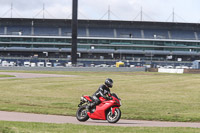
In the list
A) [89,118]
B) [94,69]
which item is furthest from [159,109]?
[94,69]

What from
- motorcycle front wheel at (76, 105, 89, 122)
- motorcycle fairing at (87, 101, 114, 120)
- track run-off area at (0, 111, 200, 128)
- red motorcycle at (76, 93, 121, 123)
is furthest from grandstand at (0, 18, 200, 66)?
motorcycle fairing at (87, 101, 114, 120)

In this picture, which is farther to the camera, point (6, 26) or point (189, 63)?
point (6, 26)

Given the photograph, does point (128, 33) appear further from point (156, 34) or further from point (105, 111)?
point (105, 111)

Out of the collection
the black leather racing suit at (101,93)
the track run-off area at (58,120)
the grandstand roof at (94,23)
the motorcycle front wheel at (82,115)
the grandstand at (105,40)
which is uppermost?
the grandstand roof at (94,23)

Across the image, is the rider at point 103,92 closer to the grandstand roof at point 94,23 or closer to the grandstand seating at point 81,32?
the grandstand seating at point 81,32

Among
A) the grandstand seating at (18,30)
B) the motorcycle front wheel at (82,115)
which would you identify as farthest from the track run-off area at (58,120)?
→ the grandstand seating at (18,30)

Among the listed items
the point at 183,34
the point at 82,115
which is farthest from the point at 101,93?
the point at 183,34

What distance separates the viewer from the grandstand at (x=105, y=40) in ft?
439

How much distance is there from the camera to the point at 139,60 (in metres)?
130

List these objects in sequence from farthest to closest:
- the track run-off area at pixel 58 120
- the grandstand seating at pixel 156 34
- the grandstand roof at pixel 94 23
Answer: the grandstand seating at pixel 156 34 < the grandstand roof at pixel 94 23 < the track run-off area at pixel 58 120

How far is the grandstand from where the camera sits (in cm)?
13375

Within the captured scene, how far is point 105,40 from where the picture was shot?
135 metres

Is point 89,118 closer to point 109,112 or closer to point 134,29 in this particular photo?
point 109,112

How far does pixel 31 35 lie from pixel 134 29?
37818 millimetres
